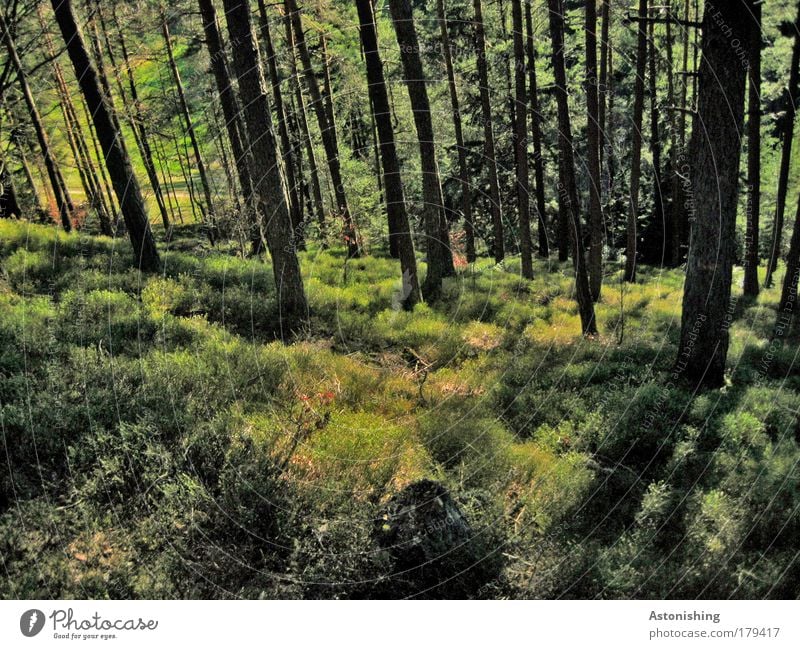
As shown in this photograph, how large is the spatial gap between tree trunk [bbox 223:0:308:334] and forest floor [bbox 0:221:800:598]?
57cm

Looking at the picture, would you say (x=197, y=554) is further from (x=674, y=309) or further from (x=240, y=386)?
(x=674, y=309)

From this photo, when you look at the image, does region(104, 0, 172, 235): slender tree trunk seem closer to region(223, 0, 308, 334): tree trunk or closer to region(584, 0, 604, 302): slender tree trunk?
region(223, 0, 308, 334): tree trunk

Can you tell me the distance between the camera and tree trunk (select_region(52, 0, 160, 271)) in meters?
10.7

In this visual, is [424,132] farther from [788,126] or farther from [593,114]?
[788,126]

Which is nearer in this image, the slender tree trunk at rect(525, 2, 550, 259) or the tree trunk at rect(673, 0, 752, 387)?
the tree trunk at rect(673, 0, 752, 387)

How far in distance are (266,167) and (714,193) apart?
745 centimetres

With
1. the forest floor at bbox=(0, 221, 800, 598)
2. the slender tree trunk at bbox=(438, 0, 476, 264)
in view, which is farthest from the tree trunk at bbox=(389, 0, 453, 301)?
the slender tree trunk at bbox=(438, 0, 476, 264)

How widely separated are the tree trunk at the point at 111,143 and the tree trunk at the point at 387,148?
5.64 metres

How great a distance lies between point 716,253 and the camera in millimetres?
8211

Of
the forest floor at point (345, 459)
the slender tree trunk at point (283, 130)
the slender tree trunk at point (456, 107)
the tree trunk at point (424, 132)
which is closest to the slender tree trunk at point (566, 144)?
the forest floor at point (345, 459)

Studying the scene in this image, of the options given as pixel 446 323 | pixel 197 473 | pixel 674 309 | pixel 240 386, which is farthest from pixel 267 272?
pixel 674 309

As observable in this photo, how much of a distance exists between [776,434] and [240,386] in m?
7.80

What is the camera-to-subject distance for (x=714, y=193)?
26.5ft
